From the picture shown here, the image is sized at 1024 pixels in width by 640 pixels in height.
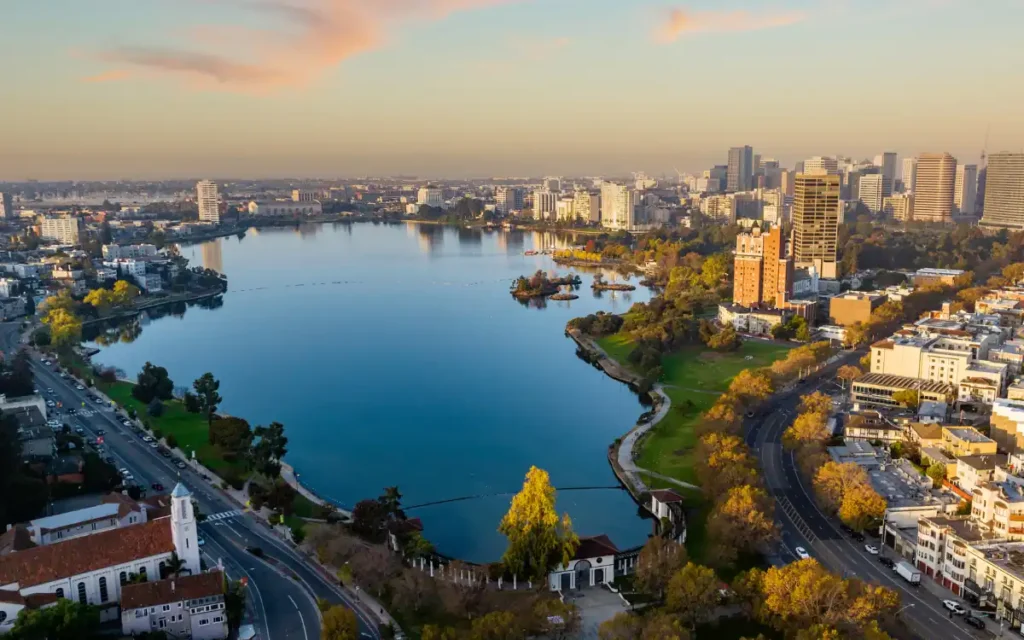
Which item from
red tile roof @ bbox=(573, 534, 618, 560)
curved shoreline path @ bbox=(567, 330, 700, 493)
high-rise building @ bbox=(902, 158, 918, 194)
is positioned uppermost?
high-rise building @ bbox=(902, 158, 918, 194)

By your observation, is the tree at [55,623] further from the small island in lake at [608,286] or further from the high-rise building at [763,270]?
the small island in lake at [608,286]

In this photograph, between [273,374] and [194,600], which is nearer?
[194,600]

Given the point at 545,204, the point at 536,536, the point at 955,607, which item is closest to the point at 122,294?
the point at 536,536

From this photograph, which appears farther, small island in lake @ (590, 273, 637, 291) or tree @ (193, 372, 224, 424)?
small island in lake @ (590, 273, 637, 291)

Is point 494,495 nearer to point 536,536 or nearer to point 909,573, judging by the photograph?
point 536,536

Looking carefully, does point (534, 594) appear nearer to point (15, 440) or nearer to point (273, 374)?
point (15, 440)

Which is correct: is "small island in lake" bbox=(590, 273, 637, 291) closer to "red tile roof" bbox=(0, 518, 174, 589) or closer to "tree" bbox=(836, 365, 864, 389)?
"tree" bbox=(836, 365, 864, 389)

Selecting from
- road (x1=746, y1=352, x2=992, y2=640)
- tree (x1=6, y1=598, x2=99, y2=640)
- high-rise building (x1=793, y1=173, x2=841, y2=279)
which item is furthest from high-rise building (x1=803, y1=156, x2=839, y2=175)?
tree (x1=6, y1=598, x2=99, y2=640)

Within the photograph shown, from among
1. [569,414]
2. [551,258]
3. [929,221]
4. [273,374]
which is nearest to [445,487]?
[569,414]

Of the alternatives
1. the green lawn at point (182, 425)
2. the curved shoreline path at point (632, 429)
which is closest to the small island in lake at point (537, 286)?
the curved shoreline path at point (632, 429)
